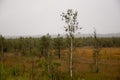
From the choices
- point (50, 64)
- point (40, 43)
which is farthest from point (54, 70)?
point (40, 43)

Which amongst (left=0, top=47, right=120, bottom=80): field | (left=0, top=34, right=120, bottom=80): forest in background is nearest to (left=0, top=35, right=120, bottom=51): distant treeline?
(left=0, top=34, right=120, bottom=80): forest in background

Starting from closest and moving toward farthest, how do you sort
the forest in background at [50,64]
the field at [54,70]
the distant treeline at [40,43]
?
the field at [54,70]
the forest in background at [50,64]
the distant treeline at [40,43]

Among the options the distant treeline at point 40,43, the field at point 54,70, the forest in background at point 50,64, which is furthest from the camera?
the distant treeline at point 40,43

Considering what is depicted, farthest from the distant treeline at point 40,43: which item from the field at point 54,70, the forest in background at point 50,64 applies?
the field at point 54,70

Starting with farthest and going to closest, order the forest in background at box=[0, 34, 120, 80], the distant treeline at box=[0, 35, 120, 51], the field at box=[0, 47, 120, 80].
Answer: the distant treeline at box=[0, 35, 120, 51] → the forest in background at box=[0, 34, 120, 80] → the field at box=[0, 47, 120, 80]

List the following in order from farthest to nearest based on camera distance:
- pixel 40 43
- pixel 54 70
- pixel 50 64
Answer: pixel 40 43 < pixel 50 64 < pixel 54 70

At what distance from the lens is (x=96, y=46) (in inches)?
927

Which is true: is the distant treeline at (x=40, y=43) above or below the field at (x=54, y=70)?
above

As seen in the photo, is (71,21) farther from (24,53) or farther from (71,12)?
(24,53)

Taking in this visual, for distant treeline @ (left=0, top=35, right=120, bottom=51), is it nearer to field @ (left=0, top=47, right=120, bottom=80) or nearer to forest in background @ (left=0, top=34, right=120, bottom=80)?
forest in background @ (left=0, top=34, right=120, bottom=80)

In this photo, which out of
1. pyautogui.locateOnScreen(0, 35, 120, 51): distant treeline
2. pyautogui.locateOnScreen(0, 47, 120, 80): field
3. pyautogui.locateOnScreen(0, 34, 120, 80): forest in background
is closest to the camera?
pyautogui.locateOnScreen(0, 47, 120, 80): field

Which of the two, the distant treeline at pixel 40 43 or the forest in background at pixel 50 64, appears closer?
the forest in background at pixel 50 64

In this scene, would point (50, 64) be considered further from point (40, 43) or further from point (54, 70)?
point (40, 43)

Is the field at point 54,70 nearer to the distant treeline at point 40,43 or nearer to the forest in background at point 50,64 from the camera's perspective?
the forest in background at point 50,64
